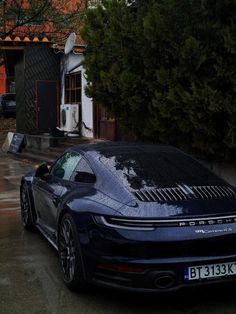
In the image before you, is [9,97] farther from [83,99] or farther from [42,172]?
[42,172]

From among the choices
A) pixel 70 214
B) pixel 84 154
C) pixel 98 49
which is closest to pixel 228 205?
pixel 70 214

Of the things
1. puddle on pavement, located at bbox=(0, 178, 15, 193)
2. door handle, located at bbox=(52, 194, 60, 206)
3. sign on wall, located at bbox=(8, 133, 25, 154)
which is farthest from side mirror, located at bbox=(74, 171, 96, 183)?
sign on wall, located at bbox=(8, 133, 25, 154)

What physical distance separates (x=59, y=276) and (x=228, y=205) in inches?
73.9

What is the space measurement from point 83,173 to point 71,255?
89cm

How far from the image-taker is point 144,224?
4.17 m

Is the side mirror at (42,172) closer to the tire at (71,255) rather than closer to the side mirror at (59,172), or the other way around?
the side mirror at (59,172)

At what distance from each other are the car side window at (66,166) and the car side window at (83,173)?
15 centimetres

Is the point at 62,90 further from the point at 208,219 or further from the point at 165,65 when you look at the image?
the point at 208,219

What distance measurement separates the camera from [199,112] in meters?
7.26

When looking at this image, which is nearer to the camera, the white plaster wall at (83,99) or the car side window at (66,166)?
the car side window at (66,166)

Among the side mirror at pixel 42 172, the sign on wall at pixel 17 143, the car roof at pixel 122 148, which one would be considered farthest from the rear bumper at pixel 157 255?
the sign on wall at pixel 17 143

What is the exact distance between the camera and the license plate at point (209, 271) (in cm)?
411

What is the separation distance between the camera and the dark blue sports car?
161 inches

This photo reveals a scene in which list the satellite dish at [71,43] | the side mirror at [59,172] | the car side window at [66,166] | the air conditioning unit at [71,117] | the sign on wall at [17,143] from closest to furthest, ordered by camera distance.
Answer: the car side window at [66,166], the side mirror at [59,172], the satellite dish at [71,43], the air conditioning unit at [71,117], the sign on wall at [17,143]
